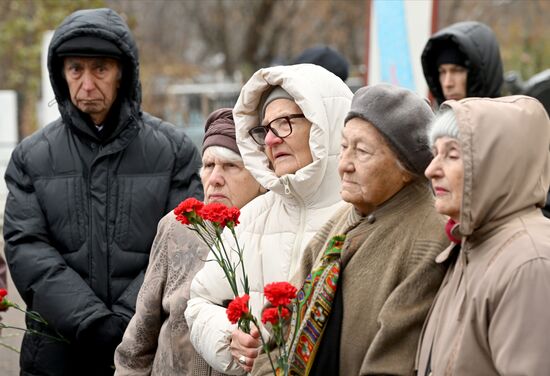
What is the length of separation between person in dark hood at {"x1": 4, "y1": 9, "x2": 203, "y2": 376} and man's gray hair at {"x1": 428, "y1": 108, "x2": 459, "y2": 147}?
82.9 inches

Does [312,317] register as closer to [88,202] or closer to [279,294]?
[279,294]

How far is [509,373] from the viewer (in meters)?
2.95

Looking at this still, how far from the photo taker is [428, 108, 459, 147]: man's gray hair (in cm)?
320

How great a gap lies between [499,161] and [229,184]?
1.63 metres

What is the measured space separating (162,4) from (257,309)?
1035 inches

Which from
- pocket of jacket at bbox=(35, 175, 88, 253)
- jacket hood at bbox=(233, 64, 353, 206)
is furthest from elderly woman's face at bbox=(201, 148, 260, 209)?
pocket of jacket at bbox=(35, 175, 88, 253)

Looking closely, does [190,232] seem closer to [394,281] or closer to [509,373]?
[394,281]

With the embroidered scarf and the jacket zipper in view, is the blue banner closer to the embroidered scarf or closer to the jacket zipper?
the jacket zipper

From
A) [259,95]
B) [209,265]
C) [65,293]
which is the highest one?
[259,95]

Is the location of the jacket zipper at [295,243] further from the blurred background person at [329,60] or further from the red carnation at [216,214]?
the blurred background person at [329,60]

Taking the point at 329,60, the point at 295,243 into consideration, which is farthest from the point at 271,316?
the point at 329,60

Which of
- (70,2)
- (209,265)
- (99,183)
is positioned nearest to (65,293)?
(99,183)

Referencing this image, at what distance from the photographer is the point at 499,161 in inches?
121

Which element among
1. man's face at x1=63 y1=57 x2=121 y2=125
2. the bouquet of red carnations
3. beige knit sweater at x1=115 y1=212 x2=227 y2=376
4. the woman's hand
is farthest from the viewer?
man's face at x1=63 y1=57 x2=121 y2=125
